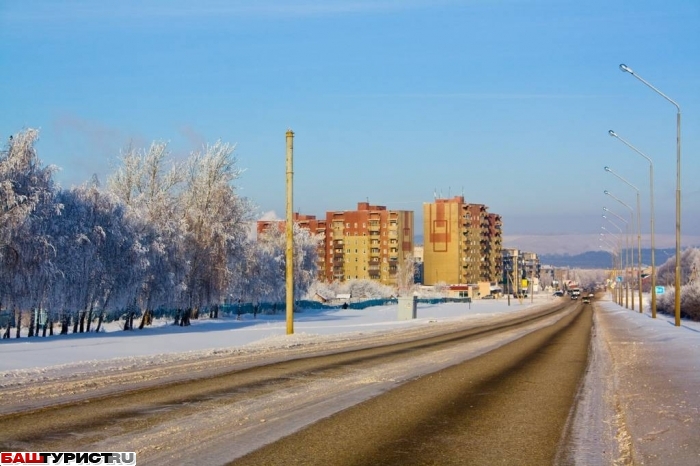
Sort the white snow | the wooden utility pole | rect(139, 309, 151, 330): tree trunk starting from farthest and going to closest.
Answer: rect(139, 309, 151, 330): tree trunk < the wooden utility pole < the white snow

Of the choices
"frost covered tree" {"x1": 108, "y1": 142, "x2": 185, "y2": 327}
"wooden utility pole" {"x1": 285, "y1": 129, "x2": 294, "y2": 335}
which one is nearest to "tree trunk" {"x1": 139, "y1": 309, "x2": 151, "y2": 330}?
"frost covered tree" {"x1": 108, "y1": 142, "x2": 185, "y2": 327}

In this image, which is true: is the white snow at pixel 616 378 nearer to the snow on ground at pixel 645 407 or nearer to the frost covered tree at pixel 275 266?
the snow on ground at pixel 645 407

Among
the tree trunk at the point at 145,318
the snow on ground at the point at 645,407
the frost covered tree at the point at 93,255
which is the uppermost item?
the frost covered tree at the point at 93,255

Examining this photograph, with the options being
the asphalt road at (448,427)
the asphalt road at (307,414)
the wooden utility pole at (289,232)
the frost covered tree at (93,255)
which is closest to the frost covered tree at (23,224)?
the frost covered tree at (93,255)

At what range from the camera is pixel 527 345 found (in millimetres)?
31719

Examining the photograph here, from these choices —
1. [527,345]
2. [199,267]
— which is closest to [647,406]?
[527,345]

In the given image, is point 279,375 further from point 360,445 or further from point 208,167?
point 208,167

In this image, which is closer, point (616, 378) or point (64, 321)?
point (616, 378)

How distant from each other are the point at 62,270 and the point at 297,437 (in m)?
31.5

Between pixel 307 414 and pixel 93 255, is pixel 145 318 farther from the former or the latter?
pixel 307 414

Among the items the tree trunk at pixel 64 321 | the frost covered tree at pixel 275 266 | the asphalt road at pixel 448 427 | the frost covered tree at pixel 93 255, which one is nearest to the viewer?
the asphalt road at pixel 448 427

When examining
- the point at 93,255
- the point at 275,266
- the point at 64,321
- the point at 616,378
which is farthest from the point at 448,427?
the point at 275,266

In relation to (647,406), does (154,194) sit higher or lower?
higher

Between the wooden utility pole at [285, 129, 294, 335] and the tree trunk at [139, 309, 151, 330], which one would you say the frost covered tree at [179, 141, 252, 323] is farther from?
the wooden utility pole at [285, 129, 294, 335]
